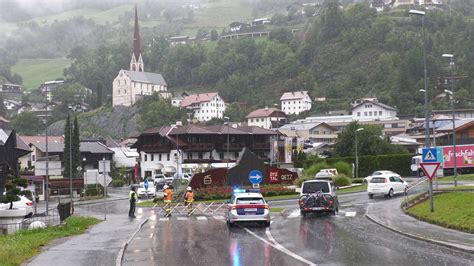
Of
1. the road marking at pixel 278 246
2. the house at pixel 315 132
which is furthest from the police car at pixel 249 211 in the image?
the house at pixel 315 132

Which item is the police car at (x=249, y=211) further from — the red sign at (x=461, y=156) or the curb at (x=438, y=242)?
the red sign at (x=461, y=156)

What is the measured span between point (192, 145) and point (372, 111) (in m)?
59.5

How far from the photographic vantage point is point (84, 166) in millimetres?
105875

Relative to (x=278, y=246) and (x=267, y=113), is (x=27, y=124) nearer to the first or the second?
(x=267, y=113)

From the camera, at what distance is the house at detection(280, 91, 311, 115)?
7310 inches

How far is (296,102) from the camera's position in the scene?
187m

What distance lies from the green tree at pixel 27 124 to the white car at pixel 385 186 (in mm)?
159304

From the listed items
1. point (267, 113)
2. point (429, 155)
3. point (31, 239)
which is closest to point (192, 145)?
point (267, 113)

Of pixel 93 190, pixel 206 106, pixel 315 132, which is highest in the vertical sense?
pixel 206 106

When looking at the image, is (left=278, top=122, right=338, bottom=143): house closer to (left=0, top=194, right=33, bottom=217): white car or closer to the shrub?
the shrub

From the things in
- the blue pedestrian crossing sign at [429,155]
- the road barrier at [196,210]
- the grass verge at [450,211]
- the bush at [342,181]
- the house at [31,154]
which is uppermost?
the house at [31,154]

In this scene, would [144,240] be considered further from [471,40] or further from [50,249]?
[471,40]

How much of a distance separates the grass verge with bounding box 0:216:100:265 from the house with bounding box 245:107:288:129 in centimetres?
13583

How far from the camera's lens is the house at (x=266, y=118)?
166375 millimetres
